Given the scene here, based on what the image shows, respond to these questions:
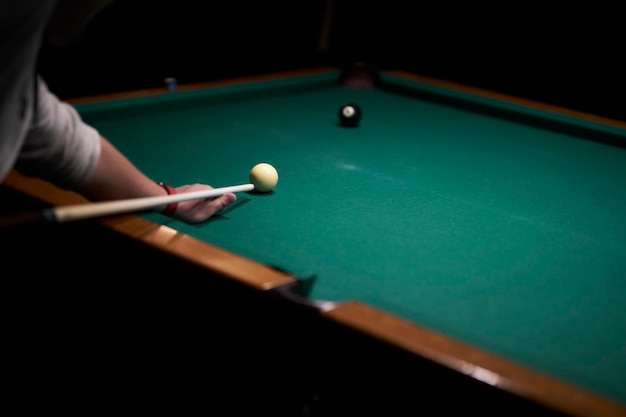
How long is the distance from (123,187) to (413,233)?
747 millimetres

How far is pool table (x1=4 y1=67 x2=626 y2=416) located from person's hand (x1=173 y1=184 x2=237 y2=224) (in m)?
0.03

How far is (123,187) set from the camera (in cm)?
148

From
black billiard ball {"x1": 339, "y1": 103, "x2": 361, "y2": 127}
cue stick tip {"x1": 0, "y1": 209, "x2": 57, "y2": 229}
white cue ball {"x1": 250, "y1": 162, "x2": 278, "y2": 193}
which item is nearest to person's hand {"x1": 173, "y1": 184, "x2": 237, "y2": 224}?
white cue ball {"x1": 250, "y1": 162, "x2": 278, "y2": 193}

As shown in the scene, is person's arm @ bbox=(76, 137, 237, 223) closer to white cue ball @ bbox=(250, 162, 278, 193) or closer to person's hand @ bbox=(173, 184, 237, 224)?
person's hand @ bbox=(173, 184, 237, 224)

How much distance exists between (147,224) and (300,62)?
3.49m

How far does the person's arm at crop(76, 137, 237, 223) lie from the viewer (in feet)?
4.68

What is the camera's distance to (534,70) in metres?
4.14

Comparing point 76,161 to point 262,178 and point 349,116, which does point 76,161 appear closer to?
point 262,178

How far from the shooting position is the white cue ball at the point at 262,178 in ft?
5.92

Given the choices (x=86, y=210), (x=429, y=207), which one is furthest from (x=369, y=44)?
(x=86, y=210)

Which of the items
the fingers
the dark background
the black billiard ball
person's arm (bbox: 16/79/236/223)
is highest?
the dark background

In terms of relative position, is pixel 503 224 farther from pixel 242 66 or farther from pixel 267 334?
pixel 242 66

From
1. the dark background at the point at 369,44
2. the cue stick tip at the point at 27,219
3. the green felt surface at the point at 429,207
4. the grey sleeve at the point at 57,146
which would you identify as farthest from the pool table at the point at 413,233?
the dark background at the point at 369,44

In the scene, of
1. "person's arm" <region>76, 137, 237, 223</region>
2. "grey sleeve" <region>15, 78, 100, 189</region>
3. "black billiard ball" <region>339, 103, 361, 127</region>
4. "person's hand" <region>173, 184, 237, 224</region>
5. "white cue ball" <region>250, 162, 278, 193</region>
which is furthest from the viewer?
"black billiard ball" <region>339, 103, 361, 127</region>
